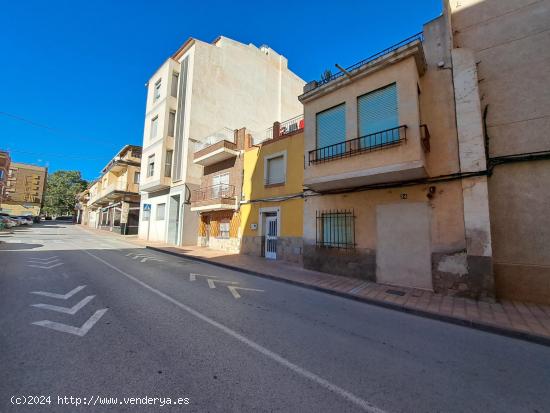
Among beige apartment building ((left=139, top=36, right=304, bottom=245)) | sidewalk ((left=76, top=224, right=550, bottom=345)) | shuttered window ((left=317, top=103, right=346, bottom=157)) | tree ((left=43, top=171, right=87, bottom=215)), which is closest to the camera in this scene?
sidewalk ((left=76, top=224, right=550, bottom=345))

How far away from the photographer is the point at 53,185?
217 ft

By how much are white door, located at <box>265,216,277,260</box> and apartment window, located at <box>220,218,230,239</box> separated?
133 inches

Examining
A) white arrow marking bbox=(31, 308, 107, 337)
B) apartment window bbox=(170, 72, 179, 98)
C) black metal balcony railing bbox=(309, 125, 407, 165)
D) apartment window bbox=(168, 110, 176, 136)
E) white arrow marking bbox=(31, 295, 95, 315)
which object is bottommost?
white arrow marking bbox=(31, 308, 107, 337)

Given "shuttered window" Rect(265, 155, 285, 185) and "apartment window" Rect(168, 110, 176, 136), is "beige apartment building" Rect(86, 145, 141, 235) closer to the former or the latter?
"apartment window" Rect(168, 110, 176, 136)

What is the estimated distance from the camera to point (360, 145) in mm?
7723

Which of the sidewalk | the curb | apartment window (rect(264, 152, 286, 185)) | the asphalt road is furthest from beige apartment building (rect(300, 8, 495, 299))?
apartment window (rect(264, 152, 286, 185))

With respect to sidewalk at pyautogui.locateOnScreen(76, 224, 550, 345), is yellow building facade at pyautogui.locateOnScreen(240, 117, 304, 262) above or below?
above

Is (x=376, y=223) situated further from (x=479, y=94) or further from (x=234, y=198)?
(x=234, y=198)

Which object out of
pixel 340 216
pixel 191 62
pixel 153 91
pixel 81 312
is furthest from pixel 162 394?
pixel 153 91

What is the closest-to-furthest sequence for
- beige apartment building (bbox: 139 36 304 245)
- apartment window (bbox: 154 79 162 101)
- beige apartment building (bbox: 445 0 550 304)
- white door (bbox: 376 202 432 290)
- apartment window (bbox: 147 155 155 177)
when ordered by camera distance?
beige apartment building (bbox: 445 0 550 304) → white door (bbox: 376 202 432 290) → beige apartment building (bbox: 139 36 304 245) → apartment window (bbox: 147 155 155 177) → apartment window (bbox: 154 79 162 101)

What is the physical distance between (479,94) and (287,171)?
717cm

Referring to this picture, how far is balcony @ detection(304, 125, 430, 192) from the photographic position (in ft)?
21.8

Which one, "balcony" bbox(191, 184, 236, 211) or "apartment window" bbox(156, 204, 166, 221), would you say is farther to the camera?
"apartment window" bbox(156, 204, 166, 221)

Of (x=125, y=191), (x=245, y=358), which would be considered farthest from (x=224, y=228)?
(x=125, y=191)
